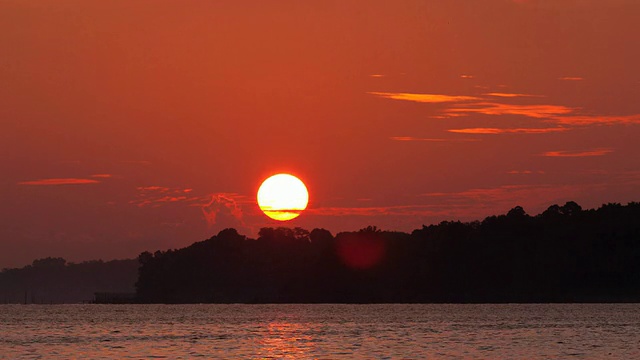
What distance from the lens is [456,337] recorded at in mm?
140875

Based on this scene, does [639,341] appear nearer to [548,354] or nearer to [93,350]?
[548,354]

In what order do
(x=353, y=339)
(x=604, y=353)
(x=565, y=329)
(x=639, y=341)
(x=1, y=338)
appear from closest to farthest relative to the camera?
(x=604, y=353) < (x=639, y=341) < (x=353, y=339) < (x=1, y=338) < (x=565, y=329)

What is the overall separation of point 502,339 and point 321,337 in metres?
22.7

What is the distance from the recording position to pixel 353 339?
5418 inches

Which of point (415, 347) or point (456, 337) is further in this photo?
point (456, 337)

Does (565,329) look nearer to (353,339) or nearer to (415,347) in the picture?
(353,339)

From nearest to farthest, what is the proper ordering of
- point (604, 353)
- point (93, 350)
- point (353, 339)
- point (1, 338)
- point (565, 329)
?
1. point (604, 353)
2. point (93, 350)
3. point (353, 339)
4. point (1, 338)
5. point (565, 329)

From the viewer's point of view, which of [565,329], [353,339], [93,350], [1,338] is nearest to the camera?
[93,350]

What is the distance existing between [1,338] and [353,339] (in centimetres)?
4631

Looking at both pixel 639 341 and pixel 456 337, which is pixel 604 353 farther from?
pixel 456 337

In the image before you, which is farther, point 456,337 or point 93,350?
point 456,337

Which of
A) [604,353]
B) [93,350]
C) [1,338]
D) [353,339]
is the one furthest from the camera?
[1,338]

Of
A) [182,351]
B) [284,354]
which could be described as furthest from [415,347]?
[182,351]

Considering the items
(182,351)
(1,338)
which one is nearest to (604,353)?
(182,351)
